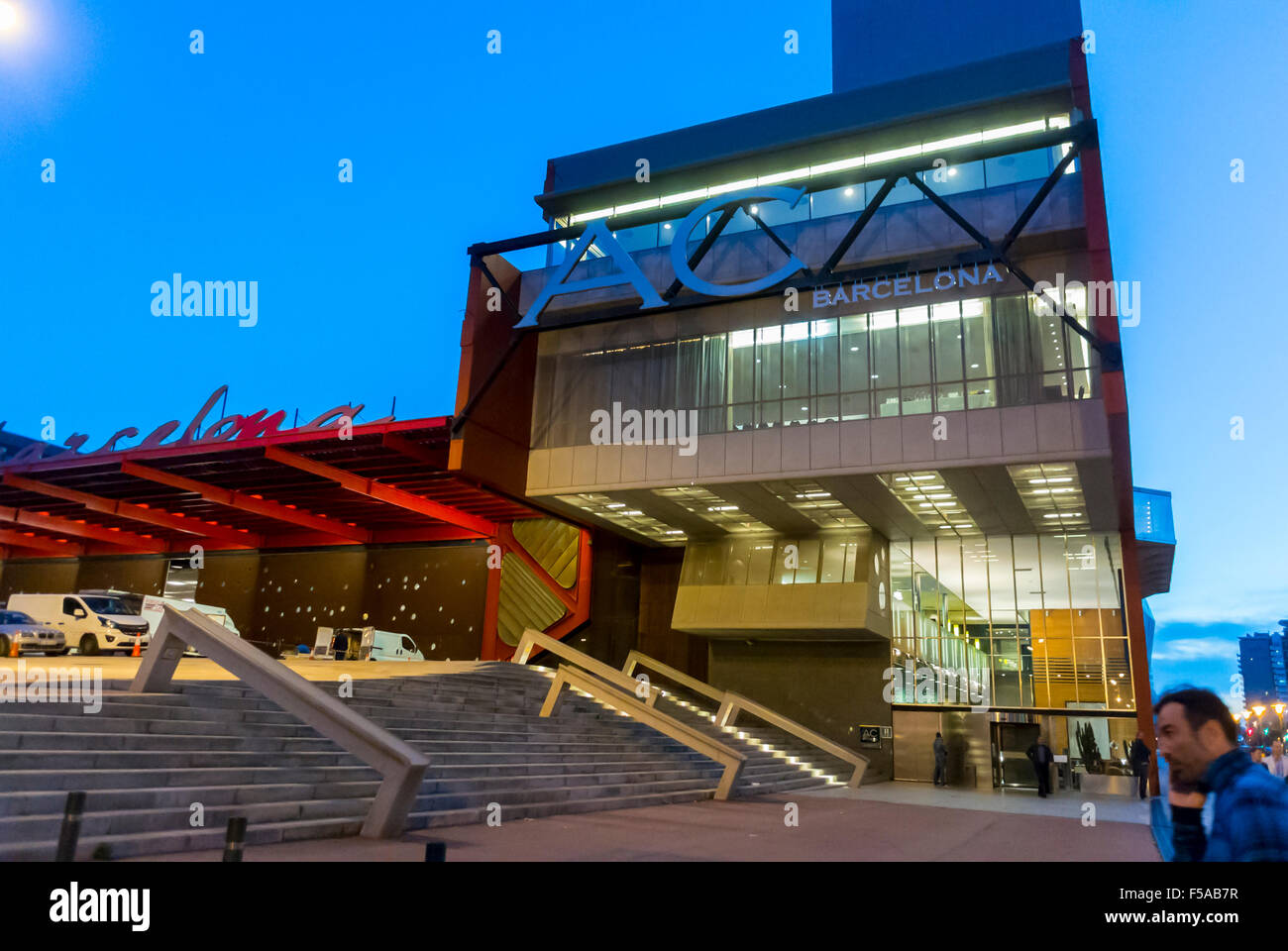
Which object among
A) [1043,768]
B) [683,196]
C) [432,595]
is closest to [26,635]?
[432,595]

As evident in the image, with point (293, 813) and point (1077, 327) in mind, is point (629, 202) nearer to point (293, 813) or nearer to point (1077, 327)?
point (1077, 327)

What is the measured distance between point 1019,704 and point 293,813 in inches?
922

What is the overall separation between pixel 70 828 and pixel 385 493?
2671cm

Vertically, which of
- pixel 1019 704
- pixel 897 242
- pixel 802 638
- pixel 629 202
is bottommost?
pixel 1019 704

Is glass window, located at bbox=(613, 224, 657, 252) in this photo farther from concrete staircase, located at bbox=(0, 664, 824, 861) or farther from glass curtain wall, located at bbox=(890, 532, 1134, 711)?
concrete staircase, located at bbox=(0, 664, 824, 861)

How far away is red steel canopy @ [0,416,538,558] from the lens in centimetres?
2792

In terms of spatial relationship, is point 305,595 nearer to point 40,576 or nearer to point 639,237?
point 40,576

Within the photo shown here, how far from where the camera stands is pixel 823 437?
24.4 m

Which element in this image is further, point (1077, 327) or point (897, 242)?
point (897, 242)

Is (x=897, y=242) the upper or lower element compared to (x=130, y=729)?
upper

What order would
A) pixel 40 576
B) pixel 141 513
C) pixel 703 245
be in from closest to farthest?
pixel 703 245 → pixel 141 513 → pixel 40 576

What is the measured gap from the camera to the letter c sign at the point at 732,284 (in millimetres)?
24625
